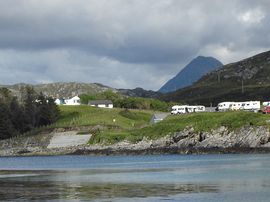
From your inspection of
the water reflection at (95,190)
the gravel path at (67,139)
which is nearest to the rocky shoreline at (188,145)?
the gravel path at (67,139)

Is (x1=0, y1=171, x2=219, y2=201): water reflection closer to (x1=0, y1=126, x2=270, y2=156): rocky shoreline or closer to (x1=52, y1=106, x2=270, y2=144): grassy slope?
(x1=0, y1=126, x2=270, y2=156): rocky shoreline

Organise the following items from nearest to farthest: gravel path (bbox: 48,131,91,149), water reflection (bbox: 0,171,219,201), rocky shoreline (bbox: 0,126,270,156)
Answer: water reflection (bbox: 0,171,219,201), rocky shoreline (bbox: 0,126,270,156), gravel path (bbox: 48,131,91,149)

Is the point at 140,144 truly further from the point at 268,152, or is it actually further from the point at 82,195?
the point at 82,195

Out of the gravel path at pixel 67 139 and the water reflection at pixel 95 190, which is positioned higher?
the gravel path at pixel 67 139

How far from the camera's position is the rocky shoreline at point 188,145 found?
5305 inches

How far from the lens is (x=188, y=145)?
494 ft

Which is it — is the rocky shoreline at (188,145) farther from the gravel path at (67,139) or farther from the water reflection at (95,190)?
the water reflection at (95,190)

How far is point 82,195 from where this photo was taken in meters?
54.4

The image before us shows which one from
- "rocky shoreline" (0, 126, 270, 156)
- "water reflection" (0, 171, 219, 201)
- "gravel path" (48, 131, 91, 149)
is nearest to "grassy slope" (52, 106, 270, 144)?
"rocky shoreline" (0, 126, 270, 156)

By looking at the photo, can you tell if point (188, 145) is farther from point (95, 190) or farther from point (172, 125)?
point (95, 190)

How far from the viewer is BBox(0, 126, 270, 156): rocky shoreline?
135m

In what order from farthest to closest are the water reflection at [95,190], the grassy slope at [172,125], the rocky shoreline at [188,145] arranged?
1. the grassy slope at [172,125]
2. the rocky shoreline at [188,145]
3. the water reflection at [95,190]

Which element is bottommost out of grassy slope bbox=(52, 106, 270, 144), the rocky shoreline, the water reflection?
the water reflection

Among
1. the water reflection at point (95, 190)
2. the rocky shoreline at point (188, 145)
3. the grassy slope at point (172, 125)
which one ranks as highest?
the grassy slope at point (172, 125)
